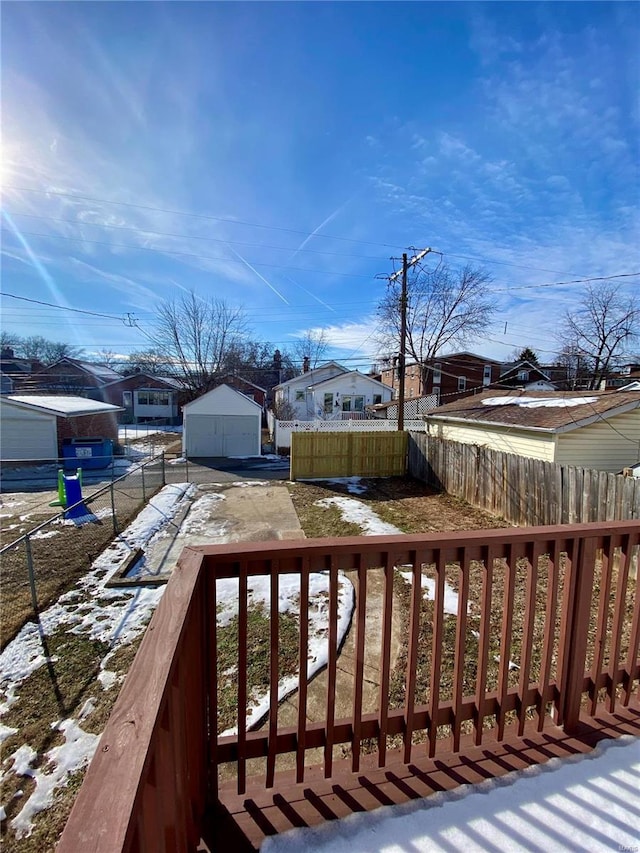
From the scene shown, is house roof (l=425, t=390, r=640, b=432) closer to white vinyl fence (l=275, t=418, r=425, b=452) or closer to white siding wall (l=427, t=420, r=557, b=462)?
white siding wall (l=427, t=420, r=557, b=462)

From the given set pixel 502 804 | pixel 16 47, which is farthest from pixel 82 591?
pixel 16 47

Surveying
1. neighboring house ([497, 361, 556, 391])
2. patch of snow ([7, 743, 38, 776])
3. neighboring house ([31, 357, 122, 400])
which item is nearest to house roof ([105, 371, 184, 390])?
neighboring house ([31, 357, 122, 400])

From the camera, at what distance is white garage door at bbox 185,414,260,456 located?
16.8 meters

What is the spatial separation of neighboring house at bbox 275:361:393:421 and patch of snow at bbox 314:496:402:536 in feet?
49.1

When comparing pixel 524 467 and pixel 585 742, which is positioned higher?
pixel 524 467

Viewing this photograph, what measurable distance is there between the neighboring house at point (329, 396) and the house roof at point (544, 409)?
11698 mm

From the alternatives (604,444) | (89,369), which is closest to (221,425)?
(604,444)

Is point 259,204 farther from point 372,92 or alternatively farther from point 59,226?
point 59,226

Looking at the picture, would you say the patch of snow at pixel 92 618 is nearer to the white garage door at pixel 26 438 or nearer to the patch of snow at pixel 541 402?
the patch of snow at pixel 541 402

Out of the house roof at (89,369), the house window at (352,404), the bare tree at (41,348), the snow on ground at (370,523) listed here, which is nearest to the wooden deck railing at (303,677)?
the snow on ground at (370,523)

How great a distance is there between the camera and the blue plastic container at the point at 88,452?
47.3 ft

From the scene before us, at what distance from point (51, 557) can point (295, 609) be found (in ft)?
13.3

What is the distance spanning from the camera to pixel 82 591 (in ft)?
15.0

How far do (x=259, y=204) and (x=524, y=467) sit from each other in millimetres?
8505
